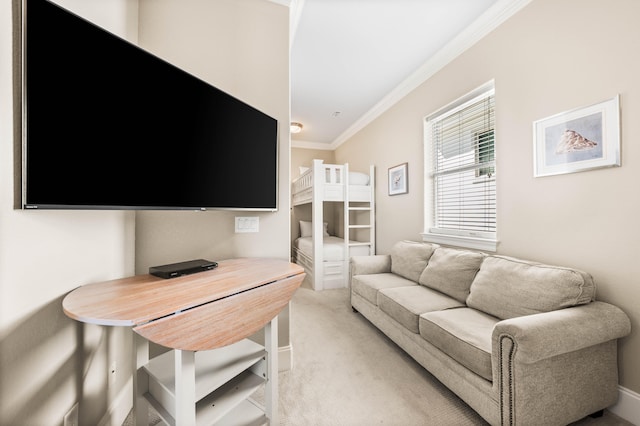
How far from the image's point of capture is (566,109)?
5.65ft

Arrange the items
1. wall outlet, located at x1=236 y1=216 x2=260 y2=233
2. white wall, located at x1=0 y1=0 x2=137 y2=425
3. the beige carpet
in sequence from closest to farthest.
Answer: white wall, located at x1=0 y1=0 x2=137 y2=425 → the beige carpet → wall outlet, located at x1=236 y1=216 x2=260 y2=233

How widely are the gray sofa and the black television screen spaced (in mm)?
1569

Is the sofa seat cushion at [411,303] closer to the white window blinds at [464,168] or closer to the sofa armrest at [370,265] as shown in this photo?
the sofa armrest at [370,265]

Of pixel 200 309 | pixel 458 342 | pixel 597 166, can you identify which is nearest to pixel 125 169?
pixel 200 309

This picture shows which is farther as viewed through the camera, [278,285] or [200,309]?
[278,285]

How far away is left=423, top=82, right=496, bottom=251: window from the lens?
7.90 ft

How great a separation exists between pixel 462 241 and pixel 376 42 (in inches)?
88.5

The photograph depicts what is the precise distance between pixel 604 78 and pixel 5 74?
2.85 metres

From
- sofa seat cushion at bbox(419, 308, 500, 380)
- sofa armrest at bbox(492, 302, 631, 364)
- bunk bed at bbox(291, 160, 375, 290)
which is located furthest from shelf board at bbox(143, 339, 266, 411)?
bunk bed at bbox(291, 160, 375, 290)

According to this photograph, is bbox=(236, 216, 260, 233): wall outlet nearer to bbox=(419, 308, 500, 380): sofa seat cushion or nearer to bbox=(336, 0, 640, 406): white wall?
bbox=(419, 308, 500, 380): sofa seat cushion

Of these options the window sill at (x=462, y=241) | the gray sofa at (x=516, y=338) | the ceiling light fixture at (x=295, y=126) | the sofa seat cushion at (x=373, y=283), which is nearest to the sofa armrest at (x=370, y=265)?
the sofa seat cushion at (x=373, y=283)

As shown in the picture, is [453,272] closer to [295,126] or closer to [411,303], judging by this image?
[411,303]

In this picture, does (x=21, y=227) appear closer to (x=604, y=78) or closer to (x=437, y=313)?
(x=437, y=313)

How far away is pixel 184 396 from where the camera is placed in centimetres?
89
